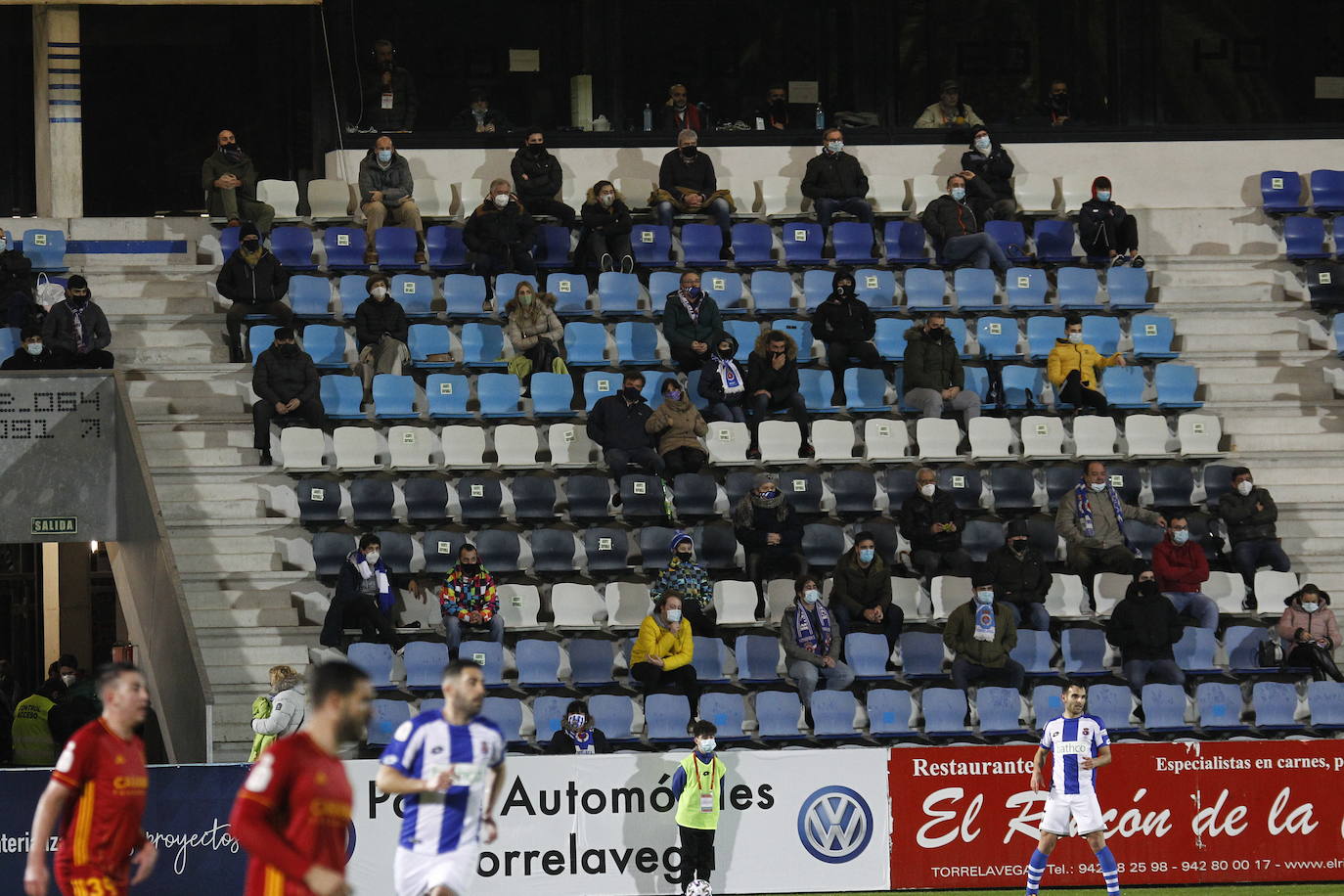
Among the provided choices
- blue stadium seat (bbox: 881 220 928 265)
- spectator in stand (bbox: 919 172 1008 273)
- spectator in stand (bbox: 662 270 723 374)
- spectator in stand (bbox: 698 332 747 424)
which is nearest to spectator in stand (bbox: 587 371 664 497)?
spectator in stand (bbox: 698 332 747 424)

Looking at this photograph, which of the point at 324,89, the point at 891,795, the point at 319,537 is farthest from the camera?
the point at 324,89

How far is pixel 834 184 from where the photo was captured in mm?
22781

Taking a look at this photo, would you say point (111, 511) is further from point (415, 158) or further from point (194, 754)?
point (415, 158)

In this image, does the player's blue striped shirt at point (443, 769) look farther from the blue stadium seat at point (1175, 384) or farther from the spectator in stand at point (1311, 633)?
the blue stadium seat at point (1175, 384)

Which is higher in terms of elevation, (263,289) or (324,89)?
(324,89)

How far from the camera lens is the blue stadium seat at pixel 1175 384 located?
21.4 meters

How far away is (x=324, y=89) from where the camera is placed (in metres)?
23.8

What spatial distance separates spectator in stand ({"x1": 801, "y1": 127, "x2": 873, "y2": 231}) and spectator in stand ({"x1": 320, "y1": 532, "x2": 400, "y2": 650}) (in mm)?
7800

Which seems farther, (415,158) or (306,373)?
(415,158)

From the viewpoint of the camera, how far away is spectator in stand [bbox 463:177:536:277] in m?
21.5

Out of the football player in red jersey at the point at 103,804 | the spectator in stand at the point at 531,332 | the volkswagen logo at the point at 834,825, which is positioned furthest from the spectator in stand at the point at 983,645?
the football player in red jersey at the point at 103,804

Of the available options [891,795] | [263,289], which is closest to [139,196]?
[263,289]

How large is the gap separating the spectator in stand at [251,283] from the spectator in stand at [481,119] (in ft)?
14.0

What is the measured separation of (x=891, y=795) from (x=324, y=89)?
42.2 feet
